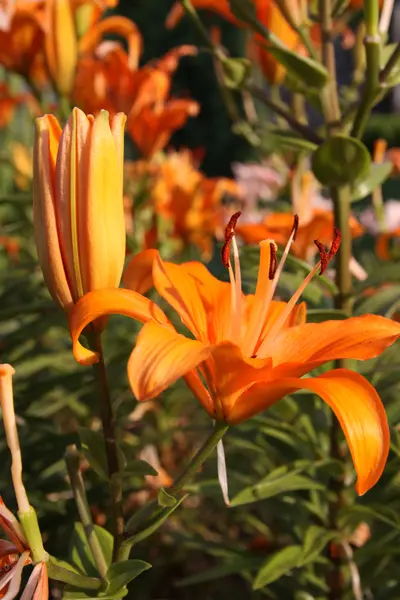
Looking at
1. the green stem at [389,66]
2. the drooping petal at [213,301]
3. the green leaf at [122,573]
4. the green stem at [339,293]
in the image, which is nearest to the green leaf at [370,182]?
the green stem at [339,293]

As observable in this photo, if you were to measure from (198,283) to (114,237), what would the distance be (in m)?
0.10

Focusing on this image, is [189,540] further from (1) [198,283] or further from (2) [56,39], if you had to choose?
(2) [56,39]

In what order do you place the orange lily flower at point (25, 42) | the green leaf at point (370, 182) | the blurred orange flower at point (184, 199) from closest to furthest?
the green leaf at point (370, 182)
the orange lily flower at point (25, 42)
the blurred orange flower at point (184, 199)

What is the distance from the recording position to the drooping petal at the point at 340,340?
46 centimetres

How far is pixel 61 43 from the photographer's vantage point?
98 centimetres

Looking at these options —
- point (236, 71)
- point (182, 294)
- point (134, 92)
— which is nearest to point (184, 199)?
point (134, 92)

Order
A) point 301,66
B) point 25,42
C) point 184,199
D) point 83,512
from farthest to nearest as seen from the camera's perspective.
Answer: point 184,199 → point 25,42 → point 301,66 → point 83,512

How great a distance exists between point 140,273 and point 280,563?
338 millimetres

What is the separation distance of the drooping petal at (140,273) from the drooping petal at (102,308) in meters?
0.09

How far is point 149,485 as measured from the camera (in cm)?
106

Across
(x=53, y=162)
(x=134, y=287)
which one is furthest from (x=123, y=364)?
(x=53, y=162)

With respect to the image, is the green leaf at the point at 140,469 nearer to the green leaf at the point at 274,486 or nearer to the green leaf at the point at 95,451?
the green leaf at the point at 95,451

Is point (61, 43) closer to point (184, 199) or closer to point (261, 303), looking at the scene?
point (184, 199)

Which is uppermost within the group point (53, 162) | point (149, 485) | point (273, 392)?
point (53, 162)
